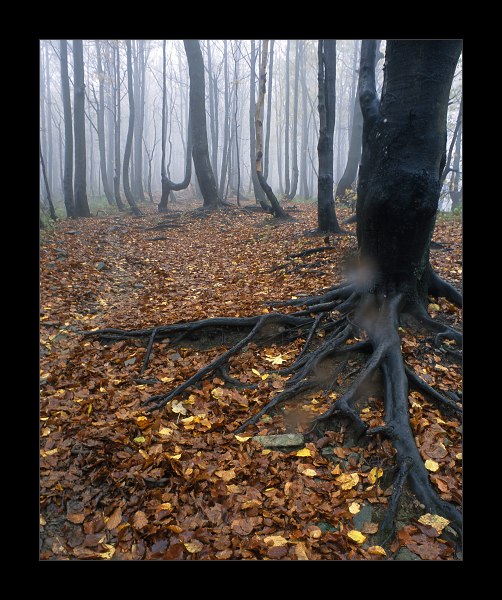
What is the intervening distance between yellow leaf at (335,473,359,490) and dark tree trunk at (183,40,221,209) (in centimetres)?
1401

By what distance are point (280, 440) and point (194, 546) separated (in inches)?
39.8

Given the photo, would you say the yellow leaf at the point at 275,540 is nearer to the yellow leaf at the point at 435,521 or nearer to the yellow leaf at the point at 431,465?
the yellow leaf at the point at 435,521

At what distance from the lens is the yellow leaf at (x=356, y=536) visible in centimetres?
222

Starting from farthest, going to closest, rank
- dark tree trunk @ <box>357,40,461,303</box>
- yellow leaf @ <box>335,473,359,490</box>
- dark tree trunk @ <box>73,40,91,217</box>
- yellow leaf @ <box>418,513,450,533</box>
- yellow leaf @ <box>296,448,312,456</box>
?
dark tree trunk @ <box>73,40,91,217</box> → dark tree trunk @ <box>357,40,461,303</box> → yellow leaf @ <box>296,448,312,456</box> → yellow leaf @ <box>335,473,359,490</box> → yellow leaf @ <box>418,513,450,533</box>

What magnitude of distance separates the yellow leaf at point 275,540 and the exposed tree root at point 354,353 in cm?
58

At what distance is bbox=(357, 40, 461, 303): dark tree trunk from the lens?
366 cm

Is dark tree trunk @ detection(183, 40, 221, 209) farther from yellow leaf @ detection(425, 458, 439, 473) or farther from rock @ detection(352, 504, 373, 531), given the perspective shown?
rock @ detection(352, 504, 373, 531)

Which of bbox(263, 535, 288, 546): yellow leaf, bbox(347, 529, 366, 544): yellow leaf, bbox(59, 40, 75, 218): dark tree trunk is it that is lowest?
bbox(263, 535, 288, 546): yellow leaf

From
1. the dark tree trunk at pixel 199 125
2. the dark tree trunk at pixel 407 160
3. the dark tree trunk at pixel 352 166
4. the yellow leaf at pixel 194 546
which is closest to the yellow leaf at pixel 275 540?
the yellow leaf at pixel 194 546

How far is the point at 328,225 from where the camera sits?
9047mm

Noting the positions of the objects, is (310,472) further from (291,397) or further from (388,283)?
(388,283)

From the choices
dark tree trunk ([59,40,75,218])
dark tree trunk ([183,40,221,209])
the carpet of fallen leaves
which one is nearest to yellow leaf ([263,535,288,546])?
the carpet of fallen leaves
